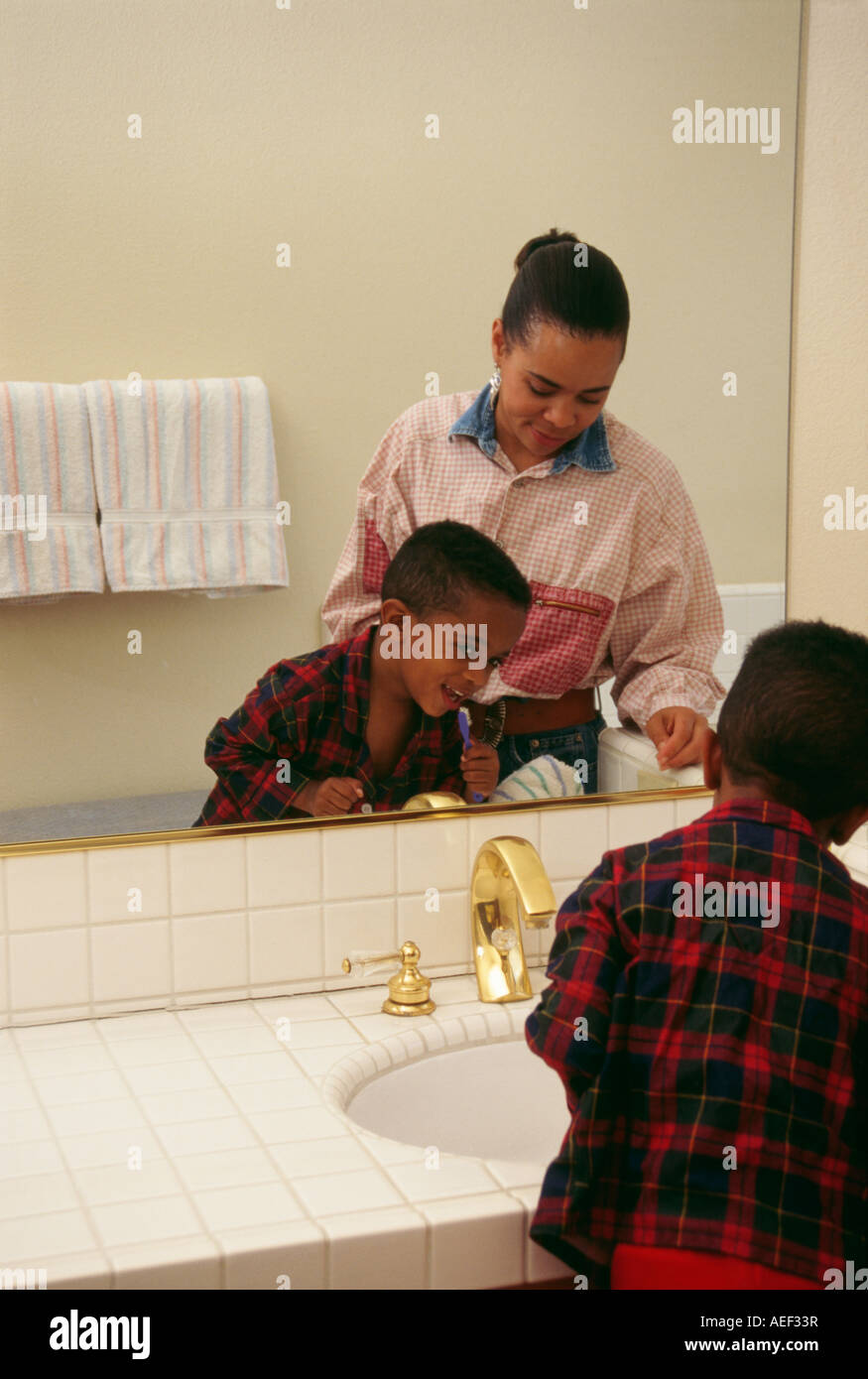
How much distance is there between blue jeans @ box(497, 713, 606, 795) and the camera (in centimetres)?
143

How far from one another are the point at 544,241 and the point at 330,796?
608mm

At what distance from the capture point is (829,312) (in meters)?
1.54

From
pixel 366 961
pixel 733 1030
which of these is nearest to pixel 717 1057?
pixel 733 1030

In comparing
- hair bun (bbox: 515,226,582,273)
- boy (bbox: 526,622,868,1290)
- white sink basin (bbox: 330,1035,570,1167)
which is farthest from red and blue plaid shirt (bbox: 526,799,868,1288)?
hair bun (bbox: 515,226,582,273)

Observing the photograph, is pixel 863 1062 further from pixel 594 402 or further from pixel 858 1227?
pixel 594 402

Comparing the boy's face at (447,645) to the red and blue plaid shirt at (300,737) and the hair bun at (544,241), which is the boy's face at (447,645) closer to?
the red and blue plaid shirt at (300,737)

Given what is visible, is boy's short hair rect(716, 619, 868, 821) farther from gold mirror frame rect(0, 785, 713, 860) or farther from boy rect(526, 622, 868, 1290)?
gold mirror frame rect(0, 785, 713, 860)

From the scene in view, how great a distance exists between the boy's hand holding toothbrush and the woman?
2 centimetres

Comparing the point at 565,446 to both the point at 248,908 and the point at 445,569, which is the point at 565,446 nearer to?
the point at 445,569

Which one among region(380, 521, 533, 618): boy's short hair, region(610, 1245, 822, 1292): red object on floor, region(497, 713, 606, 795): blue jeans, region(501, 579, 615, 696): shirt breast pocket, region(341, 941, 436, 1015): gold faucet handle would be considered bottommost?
region(610, 1245, 822, 1292): red object on floor

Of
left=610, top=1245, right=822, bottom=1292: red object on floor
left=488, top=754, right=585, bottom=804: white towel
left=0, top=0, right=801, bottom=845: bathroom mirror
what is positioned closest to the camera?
left=610, top=1245, right=822, bottom=1292: red object on floor

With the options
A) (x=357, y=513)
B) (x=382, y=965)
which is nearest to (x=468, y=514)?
(x=357, y=513)

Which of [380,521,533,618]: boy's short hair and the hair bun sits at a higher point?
the hair bun

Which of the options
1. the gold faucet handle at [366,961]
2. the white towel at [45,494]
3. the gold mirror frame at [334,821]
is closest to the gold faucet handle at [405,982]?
the gold faucet handle at [366,961]
